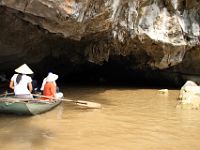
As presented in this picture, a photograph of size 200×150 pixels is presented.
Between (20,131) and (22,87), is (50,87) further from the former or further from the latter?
(20,131)

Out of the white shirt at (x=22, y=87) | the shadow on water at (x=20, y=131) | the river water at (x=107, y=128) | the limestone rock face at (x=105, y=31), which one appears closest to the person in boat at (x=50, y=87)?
the river water at (x=107, y=128)

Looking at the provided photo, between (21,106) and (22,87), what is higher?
(22,87)

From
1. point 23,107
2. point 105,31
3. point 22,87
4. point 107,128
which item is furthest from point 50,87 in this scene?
point 105,31

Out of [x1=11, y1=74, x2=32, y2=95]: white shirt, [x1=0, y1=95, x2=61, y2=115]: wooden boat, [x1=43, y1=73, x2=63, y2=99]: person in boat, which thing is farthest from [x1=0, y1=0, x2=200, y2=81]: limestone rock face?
[x1=0, y1=95, x2=61, y2=115]: wooden boat

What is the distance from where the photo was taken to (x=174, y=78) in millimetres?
16516

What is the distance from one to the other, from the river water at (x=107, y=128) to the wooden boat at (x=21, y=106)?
134mm

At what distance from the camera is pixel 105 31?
460 inches

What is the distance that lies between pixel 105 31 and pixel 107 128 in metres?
4.68

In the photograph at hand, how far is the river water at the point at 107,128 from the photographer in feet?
21.2

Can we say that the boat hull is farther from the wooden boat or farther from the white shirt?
the white shirt

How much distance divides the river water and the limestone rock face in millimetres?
2304

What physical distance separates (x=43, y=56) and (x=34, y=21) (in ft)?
15.4

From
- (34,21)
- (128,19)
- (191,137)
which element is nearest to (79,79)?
(128,19)

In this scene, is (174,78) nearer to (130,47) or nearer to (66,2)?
(130,47)
